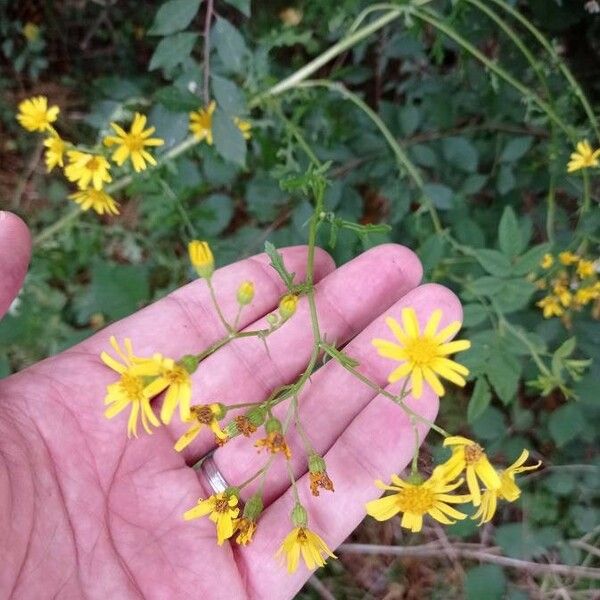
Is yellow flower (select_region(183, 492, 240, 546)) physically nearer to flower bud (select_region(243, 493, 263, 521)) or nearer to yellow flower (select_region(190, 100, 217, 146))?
flower bud (select_region(243, 493, 263, 521))

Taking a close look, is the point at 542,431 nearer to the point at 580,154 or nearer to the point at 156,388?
the point at 580,154

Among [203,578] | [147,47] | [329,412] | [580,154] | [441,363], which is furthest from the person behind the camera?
[147,47]

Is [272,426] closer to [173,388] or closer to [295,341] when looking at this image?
[173,388]

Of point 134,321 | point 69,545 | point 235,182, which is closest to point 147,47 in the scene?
point 235,182

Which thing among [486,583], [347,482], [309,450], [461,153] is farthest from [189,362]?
[486,583]

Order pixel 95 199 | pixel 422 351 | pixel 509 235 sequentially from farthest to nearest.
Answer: pixel 95 199 → pixel 509 235 → pixel 422 351

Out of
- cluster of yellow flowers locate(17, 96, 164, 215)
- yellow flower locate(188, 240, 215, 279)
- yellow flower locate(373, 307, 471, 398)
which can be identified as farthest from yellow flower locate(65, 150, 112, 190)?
yellow flower locate(373, 307, 471, 398)
